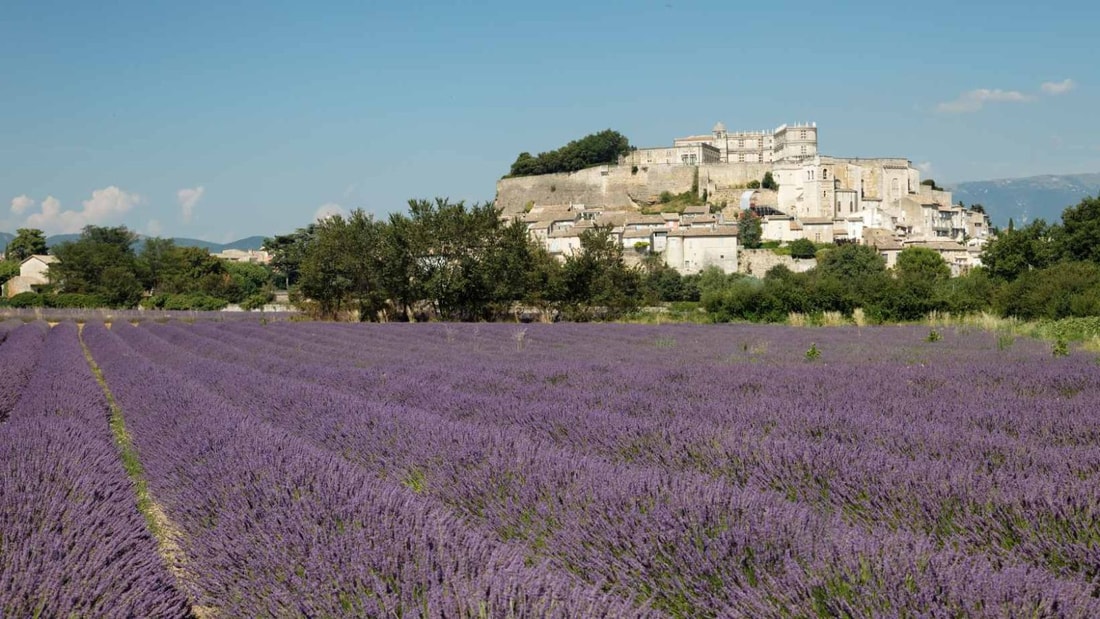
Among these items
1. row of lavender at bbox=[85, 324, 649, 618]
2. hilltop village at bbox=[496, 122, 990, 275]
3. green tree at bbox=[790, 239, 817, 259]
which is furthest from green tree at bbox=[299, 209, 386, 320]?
green tree at bbox=[790, 239, 817, 259]

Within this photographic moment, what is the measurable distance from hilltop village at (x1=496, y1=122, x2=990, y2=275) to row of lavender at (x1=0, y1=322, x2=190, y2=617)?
7577 cm

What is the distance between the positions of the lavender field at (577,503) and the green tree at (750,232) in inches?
3023

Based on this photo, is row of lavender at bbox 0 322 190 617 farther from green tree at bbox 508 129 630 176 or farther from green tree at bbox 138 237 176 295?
green tree at bbox 508 129 630 176

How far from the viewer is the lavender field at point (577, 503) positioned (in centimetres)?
271

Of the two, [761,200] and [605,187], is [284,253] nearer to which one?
[605,187]

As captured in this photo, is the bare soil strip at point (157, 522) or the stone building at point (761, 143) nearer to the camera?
the bare soil strip at point (157, 522)

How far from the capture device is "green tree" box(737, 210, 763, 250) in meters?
83.7

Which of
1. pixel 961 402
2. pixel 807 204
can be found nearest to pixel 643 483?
pixel 961 402

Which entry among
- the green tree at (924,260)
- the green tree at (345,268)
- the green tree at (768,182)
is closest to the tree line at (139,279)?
the green tree at (345,268)

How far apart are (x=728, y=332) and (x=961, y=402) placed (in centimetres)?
1389

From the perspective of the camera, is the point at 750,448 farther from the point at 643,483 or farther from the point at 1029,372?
the point at 1029,372

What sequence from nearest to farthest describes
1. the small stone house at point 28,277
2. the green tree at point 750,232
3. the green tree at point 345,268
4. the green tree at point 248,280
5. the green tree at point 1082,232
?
the green tree at point 345,268, the green tree at point 1082,232, the green tree at point 248,280, the small stone house at point 28,277, the green tree at point 750,232

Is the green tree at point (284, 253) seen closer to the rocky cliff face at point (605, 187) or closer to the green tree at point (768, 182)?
the rocky cliff face at point (605, 187)

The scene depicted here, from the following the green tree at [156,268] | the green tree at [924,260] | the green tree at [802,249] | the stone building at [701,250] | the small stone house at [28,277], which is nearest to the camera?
the green tree at [924,260]
